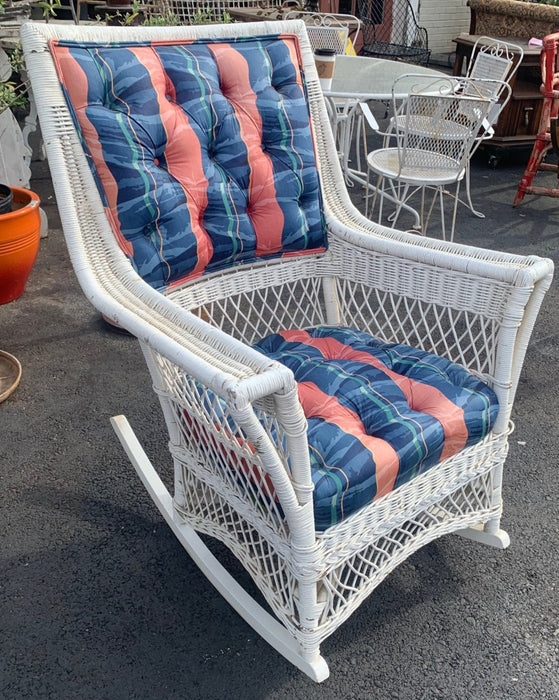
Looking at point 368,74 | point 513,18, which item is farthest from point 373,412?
point 513,18

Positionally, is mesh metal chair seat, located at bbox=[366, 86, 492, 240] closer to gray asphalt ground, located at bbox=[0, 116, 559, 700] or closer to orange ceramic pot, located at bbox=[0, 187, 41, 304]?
gray asphalt ground, located at bbox=[0, 116, 559, 700]

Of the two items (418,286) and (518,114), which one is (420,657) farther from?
(518,114)

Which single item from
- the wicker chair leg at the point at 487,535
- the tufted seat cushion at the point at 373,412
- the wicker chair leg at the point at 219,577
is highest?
the tufted seat cushion at the point at 373,412

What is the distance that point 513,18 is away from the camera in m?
4.62

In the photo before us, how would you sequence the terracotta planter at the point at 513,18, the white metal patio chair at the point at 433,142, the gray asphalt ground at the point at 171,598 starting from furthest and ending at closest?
the terracotta planter at the point at 513,18 → the white metal patio chair at the point at 433,142 → the gray asphalt ground at the point at 171,598

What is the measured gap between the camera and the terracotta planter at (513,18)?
4.47 m

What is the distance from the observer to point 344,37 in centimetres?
405

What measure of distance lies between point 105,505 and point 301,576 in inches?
29.8

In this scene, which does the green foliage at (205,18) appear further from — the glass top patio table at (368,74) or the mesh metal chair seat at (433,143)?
the mesh metal chair seat at (433,143)

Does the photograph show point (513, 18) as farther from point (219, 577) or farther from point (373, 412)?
point (219, 577)

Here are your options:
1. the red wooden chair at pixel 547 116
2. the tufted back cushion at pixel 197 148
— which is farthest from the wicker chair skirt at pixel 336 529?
the red wooden chair at pixel 547 116

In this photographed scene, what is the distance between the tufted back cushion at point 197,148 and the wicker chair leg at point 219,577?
510mm

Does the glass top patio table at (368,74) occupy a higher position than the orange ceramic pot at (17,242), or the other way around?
the glass top patio table at (368,74)

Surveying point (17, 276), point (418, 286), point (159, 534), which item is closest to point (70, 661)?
point (159, 534)
